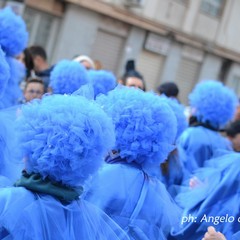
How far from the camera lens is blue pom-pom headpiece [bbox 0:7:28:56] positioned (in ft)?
16.9

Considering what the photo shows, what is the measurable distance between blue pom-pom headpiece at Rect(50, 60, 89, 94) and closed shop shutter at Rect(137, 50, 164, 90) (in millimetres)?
Result: 13694

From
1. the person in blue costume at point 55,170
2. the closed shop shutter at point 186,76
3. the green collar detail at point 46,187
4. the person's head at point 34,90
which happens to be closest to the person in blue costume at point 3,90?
the person in blue costume at point 55,170

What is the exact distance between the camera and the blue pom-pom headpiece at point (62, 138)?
2.27 metres

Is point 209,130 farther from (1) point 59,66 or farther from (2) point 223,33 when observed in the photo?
(2) point 223,33

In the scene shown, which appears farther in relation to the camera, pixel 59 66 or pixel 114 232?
pixel 59 66

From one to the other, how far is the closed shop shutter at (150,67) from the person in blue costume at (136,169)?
52.6 ft

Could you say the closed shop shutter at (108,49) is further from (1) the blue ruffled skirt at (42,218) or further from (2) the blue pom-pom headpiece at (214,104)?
(1) the blue ruffled skirt at (42,218)

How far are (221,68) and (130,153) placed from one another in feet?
67.6

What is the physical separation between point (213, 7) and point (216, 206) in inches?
752

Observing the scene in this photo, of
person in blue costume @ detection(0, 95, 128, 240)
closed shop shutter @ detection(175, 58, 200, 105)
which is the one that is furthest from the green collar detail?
closed shop shutter @ detection(175, 58, 200, 105)

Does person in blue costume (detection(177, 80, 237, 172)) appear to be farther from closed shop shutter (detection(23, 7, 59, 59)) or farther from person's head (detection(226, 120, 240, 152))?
closed shop shutter (detection(23, 7, 59, 59))

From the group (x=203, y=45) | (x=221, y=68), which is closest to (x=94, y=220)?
(x=203, y=45)

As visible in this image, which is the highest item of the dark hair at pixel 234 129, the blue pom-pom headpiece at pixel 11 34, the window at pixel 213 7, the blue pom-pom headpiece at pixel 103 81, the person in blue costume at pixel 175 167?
the window at pixel 213 7

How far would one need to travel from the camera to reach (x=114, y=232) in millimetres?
2508
